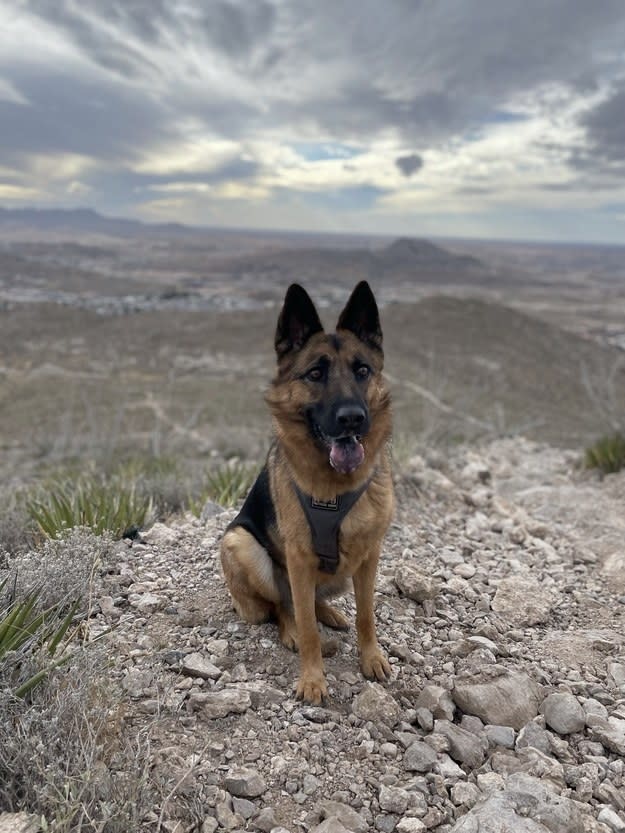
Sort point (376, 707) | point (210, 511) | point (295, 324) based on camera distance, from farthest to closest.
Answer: point (210, 511)
point (295, 324)
point (376, 707)

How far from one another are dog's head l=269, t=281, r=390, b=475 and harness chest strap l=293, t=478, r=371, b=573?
8.1 inches

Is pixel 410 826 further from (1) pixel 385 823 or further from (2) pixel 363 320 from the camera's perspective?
(2) pixel 363 320

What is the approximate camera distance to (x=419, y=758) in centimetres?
304

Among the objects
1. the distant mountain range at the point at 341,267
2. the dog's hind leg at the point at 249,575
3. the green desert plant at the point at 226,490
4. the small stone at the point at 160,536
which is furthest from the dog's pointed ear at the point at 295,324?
the distant mountain range at the point at 341,267

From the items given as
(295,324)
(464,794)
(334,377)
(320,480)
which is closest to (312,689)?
(464,794)

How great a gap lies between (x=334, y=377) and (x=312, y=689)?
1769mm

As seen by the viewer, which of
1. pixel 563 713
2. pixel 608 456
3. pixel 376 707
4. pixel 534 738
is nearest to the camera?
pixel 534 738

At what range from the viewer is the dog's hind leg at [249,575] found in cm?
379

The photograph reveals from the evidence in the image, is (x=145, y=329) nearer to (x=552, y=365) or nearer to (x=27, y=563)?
(x=552, y=365)

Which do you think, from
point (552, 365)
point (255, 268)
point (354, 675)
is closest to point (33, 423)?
point (354, 675)

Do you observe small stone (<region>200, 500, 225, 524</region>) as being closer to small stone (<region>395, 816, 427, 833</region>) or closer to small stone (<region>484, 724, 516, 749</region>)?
small stone (<region>484, 724, 516, 749</region>)

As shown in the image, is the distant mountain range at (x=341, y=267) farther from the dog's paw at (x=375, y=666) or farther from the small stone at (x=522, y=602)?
the dog's paw at (x=375, y=666)

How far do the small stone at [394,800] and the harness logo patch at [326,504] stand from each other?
4.49 feet

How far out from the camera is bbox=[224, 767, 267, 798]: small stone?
2.78 meters
